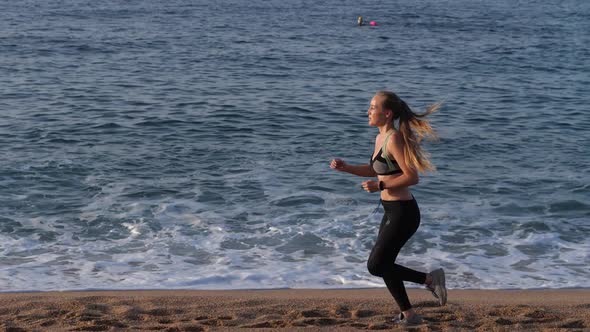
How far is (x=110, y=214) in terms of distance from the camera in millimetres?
9828

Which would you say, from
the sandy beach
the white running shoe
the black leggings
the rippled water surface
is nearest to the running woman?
the black leggings

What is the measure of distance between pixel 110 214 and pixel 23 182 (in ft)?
6.61

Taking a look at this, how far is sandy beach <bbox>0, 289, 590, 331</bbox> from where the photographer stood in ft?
19.5

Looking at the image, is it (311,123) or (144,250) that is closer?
(144,250)

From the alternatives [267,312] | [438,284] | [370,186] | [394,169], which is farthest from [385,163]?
[267,312]

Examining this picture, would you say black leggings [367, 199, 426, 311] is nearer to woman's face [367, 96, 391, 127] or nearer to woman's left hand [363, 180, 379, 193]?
woman's left hand [363, 180, 379, 193]

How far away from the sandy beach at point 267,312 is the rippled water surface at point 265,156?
2.10 feet

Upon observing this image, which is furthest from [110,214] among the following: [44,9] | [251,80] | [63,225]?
[44,9]

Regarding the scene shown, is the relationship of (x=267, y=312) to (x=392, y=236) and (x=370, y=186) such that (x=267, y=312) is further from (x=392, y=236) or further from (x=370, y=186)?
(x=370, y=186)

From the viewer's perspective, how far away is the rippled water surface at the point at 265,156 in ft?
27.2

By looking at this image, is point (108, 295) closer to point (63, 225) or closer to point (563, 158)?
point (63, 225)

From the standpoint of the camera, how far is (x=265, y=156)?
13172 mm

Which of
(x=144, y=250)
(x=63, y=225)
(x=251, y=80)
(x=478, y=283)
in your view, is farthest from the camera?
(x=251, y=80)

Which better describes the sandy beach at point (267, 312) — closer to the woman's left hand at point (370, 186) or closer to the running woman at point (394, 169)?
the running woman at point (394, 169)
